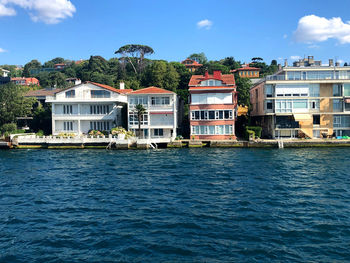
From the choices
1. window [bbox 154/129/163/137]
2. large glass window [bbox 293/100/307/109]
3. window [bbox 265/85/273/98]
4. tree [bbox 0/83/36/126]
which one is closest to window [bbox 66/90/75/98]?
tree [bbox 0/83/36/126]

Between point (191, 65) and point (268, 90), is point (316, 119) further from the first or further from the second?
point (191, 65)

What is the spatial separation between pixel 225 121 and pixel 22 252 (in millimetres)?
36823

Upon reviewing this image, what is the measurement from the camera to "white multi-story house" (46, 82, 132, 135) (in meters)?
51.1

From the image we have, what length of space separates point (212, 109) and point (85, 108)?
20504 mm

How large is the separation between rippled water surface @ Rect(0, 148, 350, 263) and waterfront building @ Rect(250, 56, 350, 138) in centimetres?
1479

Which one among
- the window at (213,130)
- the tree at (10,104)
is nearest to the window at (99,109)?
the tree at (10,104)

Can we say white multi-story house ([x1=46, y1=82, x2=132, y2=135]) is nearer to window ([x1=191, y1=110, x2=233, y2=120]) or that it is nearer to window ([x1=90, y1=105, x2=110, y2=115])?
window ([x1=90, y1=105, x2=110, y2=115])

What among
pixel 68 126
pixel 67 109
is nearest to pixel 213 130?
pixel 68 126

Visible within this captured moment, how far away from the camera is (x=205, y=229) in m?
15.1

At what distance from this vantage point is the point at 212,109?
4712 cm

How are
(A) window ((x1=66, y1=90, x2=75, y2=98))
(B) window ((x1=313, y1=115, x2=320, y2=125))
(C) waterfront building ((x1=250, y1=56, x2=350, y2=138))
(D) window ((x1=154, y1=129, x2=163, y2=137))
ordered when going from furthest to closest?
(A) window ((x1=66, y1=90, x2=75, y2=98)) → (D) window ((x1=154, y1=129, x2=163, y2=137)) → (B) window ((x1=313, y1=115, x2=320, y2=125)) → (C) waterfront building ((x1=250, y1=56, x2=350, y2=138))

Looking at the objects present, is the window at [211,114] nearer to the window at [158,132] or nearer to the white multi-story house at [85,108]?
the window at [158,132]

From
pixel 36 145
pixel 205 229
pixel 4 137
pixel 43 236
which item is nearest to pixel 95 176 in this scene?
pixel 43 236

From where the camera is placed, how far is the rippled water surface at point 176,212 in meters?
13.0
